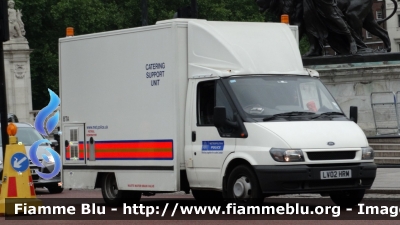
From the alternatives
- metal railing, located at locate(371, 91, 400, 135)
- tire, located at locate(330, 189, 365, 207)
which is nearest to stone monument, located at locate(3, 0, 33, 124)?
metal railing, located at locate(371, 91, 400, 135)

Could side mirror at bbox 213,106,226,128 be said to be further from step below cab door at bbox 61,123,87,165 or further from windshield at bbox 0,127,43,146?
windshield at bbox 0,127,43,146

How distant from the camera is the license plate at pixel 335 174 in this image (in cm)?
1508

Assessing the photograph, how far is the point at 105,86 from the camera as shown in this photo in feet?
58.5

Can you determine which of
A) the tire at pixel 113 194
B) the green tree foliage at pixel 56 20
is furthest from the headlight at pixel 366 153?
the green tree foliage at pixel 56 20

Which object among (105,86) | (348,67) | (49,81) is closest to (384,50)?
(348,67)

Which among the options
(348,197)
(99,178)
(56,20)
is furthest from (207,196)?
(56,20)

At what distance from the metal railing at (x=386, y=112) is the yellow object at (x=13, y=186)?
12855mm

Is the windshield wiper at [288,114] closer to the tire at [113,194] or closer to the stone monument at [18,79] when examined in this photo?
the tire at [113,194]

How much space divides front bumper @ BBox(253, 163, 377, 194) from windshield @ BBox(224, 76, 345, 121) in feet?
2.63

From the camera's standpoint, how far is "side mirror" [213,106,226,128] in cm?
1548

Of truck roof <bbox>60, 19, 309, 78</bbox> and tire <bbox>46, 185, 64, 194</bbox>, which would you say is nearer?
truck roof <bbox>60, 19, 309, 78</bbox>

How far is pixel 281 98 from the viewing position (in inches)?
622

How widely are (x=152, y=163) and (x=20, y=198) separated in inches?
76.4

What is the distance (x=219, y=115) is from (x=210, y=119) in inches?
24.2
